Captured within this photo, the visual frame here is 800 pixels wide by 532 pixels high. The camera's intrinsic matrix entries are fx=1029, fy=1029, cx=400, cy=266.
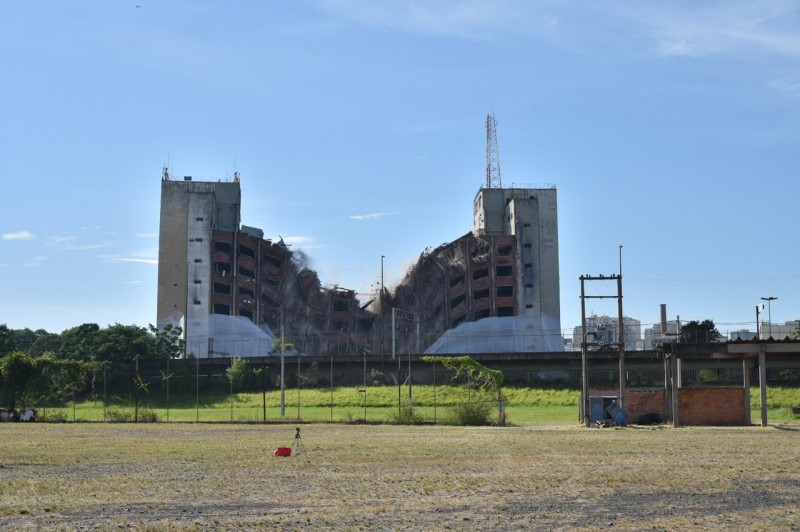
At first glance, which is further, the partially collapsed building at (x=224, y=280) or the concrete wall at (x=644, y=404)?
the partially collapsed building at (x=224, y=280)

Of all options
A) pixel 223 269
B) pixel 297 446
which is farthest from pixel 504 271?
pixel 297 446

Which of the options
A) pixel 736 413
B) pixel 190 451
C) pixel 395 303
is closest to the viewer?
pixel 190 451

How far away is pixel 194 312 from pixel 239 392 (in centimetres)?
4111

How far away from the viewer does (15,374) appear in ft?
263

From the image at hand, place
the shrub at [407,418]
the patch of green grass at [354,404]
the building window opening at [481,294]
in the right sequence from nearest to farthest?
the shrub at [407,418], the patch of green grass at [354,404], the building window opening at [481,294]

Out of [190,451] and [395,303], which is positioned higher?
[395,303]

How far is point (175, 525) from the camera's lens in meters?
17.9

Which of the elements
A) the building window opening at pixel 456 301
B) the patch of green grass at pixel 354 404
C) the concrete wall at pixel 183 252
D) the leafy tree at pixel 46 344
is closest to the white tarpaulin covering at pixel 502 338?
the building window opening at pixel 456 301

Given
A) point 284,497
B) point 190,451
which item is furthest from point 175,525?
point 190,451

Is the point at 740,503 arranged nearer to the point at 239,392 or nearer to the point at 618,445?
the point at 618,445

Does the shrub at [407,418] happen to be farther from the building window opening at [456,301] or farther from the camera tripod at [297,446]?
the building window opening at [456,301]

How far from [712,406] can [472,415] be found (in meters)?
14.1

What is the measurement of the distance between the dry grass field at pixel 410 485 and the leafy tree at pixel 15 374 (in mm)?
41659

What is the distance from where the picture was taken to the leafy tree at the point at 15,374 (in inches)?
3142
